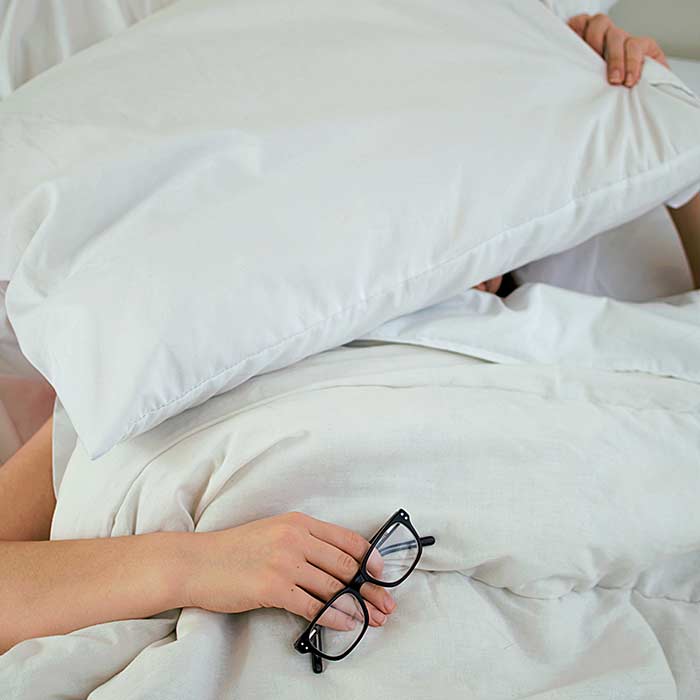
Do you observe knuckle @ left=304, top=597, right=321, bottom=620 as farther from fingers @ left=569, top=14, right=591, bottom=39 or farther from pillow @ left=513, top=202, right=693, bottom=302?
fingers @ left=569, top=14, right=591, bottom=39

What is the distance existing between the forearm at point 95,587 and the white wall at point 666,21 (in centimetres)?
117

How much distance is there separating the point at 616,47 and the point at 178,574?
0.77m

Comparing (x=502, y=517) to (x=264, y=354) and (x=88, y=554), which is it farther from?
(x=88, y=554)

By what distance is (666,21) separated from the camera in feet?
4.62

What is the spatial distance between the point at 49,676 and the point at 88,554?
0.11 m

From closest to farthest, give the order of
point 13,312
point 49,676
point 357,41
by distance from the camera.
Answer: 1. point 49,676
2. point 13,312
3. point 357,41

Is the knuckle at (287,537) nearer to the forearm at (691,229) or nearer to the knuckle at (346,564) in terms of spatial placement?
the knuckle at (346,564)

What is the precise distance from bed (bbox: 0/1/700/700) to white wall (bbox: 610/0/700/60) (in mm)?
845

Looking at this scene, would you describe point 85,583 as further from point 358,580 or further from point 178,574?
point 358,580

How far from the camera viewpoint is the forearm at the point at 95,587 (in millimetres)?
683

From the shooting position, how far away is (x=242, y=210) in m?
0.71

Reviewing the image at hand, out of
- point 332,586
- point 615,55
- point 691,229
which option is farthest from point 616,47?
point 332,586

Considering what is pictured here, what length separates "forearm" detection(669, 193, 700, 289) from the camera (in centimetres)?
110

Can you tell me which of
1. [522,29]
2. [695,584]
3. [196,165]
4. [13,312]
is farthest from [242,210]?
[695,584]
